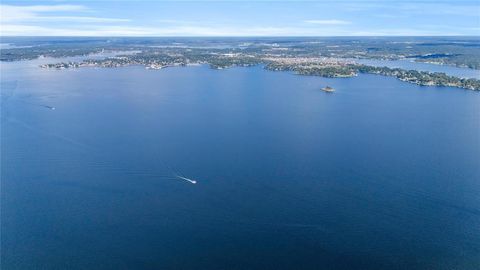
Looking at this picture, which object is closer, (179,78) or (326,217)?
(326,217)

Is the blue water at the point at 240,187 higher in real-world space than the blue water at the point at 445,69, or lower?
lower

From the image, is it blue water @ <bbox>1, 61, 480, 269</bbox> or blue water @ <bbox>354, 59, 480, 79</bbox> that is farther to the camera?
blue water @ <bbox>354, 59, 480, 79</bbox>

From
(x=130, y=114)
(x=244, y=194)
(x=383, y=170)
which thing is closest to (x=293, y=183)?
(x=244, y=194)

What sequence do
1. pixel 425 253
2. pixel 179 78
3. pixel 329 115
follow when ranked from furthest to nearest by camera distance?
pixel 179 78 → pixel 329 115 → pixel 425 253

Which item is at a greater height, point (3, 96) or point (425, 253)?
point (3, 96)

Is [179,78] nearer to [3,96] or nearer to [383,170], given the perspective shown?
[3,96]

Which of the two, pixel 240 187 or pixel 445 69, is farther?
pixel 445 69

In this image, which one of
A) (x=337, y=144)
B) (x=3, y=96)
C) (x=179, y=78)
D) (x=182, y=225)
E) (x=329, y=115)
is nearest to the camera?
(x=182, y=225)

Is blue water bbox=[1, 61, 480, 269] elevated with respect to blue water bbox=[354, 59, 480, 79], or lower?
lower
